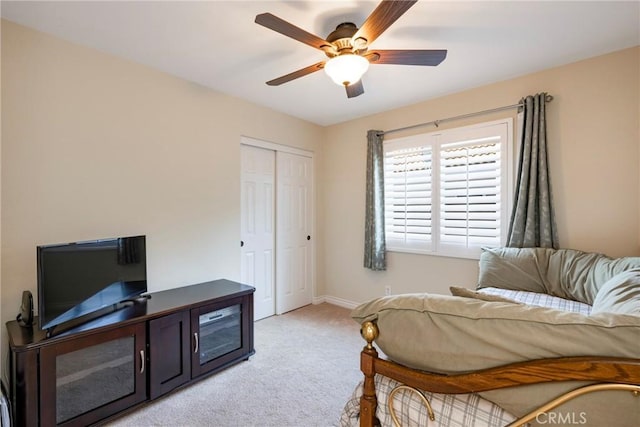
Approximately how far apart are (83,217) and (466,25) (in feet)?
9.95

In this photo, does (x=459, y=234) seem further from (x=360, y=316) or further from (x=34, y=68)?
(x=34, y=68)

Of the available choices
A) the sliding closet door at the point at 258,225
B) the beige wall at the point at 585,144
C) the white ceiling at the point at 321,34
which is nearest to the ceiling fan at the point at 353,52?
the white ceiling at the point at 321,34

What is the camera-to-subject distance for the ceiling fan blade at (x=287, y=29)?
1.50 metres

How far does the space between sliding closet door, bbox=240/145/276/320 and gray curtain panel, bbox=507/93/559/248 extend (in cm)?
259

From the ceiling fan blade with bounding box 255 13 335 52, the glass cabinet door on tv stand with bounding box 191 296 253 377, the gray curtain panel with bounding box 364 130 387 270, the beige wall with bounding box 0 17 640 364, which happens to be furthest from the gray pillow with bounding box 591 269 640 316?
the glass cabinet door on tv stand with bounding box 191 296 253 377

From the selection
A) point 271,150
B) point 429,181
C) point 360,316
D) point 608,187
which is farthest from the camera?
point 271,150

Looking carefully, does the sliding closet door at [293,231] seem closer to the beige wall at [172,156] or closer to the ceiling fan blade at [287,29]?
the beige wall at [172,156]

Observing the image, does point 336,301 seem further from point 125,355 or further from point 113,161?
point 113,161

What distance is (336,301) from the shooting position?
4.26 meters

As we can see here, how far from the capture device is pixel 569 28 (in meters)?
2.08

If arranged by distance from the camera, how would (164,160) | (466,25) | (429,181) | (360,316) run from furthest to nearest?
(429,181), (164,160), (466,25), (360,316)

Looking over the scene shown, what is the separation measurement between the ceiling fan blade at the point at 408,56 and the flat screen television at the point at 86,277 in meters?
2.13

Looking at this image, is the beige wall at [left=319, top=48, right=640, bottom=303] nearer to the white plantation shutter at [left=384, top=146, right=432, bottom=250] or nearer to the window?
the window

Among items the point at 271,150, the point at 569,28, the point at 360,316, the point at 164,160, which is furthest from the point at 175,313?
the point at 569,28
